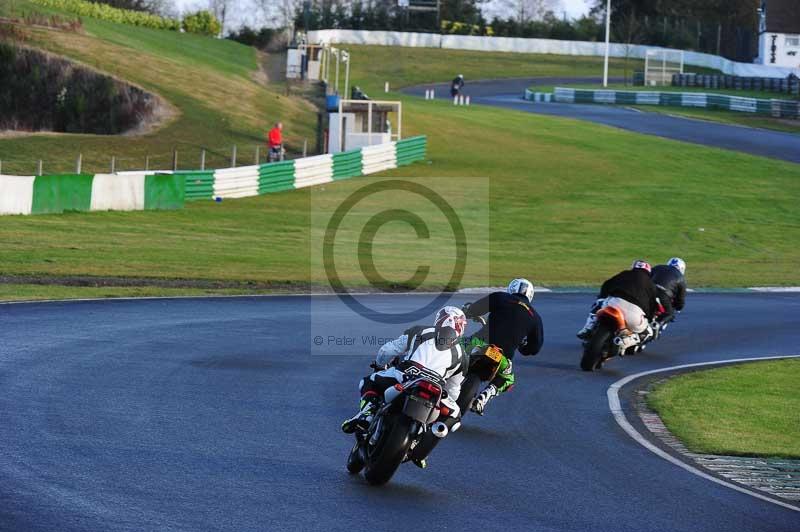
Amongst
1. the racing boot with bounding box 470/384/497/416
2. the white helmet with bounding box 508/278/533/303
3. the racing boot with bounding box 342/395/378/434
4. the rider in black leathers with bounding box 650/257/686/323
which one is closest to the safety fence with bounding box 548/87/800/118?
the rider in black leathers with bounding box 650/257/686/323

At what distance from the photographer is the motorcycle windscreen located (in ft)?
29.7

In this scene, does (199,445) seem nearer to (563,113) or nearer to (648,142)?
(648,142)

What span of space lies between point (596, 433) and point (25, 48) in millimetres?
51723

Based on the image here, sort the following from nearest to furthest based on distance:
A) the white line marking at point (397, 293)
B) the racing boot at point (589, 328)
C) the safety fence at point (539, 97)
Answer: the racing boot at point (589, 328), the white line marking at point (397, 293), the safety fence at point (539, 97)

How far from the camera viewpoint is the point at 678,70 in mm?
98750

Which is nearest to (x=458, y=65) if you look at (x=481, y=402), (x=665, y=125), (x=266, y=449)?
(x=665, y=125)

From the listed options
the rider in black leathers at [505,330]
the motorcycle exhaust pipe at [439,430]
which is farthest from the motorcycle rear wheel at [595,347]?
the motorcycle exhaust pipe at [439,430]

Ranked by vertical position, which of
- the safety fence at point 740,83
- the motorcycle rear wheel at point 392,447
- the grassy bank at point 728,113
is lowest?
the motorcycle rear wheel at point 392,447

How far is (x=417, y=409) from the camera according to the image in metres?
9.09

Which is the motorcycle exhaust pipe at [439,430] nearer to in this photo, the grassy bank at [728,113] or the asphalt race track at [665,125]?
the asphalt race track at [665,125]

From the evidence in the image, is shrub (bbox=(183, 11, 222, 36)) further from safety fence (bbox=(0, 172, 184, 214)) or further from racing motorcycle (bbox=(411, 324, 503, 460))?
racing motorcycle (bbox=(411, 324, 503, 460))

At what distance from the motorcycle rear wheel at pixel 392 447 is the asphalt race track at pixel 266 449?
0.59 feet

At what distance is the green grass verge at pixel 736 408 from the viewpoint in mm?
12164

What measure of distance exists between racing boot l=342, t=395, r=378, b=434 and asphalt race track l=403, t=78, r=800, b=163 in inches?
1916
